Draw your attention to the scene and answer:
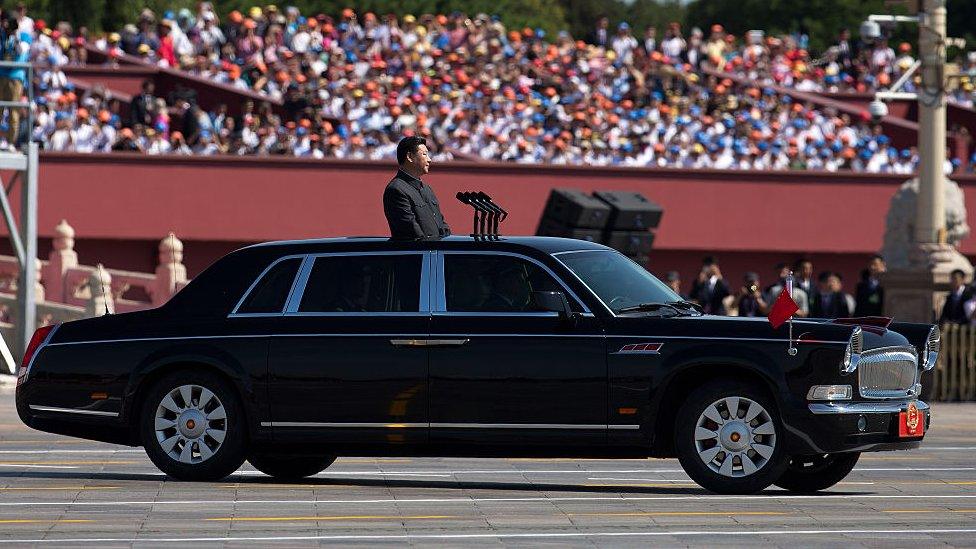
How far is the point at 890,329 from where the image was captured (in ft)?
41.5

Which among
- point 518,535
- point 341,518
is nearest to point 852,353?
point 518,535

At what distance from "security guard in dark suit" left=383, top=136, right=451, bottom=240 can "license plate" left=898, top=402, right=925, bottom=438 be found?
3.28 m

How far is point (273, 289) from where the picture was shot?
12.9 meters

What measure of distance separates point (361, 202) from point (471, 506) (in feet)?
96.4

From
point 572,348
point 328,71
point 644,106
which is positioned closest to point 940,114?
point 644,106

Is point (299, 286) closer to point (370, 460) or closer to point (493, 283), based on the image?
point (493, 283)

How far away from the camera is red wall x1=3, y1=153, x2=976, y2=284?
39.5 meters

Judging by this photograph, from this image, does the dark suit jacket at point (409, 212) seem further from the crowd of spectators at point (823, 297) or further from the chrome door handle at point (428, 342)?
the crowd of spectators at point (823, 297)

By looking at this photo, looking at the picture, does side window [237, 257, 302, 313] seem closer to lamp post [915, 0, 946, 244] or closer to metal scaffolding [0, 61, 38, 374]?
metal scaffolding [0, 61, 38, 374]

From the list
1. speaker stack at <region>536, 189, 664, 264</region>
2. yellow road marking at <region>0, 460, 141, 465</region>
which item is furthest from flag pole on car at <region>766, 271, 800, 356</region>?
speaker stack at <region>536, 189, 664, 264</region>

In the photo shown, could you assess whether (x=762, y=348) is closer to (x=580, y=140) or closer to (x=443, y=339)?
(x=443, y=339)

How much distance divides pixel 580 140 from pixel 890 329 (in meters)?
26.9

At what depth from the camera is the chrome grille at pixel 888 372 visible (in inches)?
474

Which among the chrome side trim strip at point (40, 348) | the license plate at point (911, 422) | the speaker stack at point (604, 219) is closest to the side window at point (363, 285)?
the chrome side trim strip at point (40, 348)
